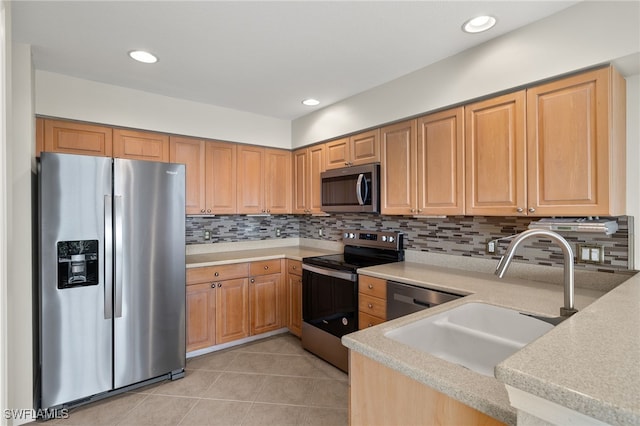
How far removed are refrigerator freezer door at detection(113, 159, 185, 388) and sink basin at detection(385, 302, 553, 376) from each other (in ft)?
6.46

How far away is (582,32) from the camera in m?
1.63

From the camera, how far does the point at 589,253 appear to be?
1839 millimetres

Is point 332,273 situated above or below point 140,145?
below

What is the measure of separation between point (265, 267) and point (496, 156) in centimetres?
225

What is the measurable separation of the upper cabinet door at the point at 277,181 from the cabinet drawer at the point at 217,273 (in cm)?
82

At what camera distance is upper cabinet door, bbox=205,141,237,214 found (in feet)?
10.5

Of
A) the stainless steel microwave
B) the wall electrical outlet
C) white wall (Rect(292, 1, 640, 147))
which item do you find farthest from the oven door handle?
the wall electrical outlet

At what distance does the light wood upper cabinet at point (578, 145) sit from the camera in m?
1.58

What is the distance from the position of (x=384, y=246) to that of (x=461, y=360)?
1607 millimetres

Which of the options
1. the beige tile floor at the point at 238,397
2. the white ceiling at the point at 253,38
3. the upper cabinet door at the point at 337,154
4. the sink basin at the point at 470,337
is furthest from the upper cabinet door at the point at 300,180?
the sink basin at the point at 470,337

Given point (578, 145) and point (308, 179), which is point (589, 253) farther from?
point (308, 179)

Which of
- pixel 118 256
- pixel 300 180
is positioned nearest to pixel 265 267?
pixel 300 180

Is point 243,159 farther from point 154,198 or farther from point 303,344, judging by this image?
point 303,344

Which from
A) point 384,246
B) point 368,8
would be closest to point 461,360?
point 384,246
